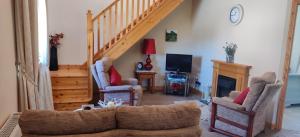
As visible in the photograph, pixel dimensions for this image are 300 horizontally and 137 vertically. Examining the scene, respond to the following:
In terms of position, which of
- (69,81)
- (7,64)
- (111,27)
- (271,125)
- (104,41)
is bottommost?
(271,125)

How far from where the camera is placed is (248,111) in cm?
326

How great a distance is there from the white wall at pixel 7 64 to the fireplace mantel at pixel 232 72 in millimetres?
3924

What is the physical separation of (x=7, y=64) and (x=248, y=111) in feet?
10.4

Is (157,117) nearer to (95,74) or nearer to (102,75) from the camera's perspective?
(102,75)

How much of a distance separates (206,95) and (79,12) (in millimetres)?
3850

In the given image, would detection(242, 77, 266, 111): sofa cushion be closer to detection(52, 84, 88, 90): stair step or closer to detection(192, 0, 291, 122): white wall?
detection(192, 0, 291, 122): white wall

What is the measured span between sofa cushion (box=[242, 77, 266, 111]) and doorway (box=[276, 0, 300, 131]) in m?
0.99

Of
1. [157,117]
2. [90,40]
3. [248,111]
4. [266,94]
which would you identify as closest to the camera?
[157,117]

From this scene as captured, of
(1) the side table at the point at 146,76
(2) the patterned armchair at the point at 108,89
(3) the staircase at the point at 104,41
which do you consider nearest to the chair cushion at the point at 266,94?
(2) the patterned armchair at the point at 108,89

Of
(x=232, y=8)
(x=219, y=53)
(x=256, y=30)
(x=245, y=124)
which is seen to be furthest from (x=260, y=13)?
(x=245, y=124)

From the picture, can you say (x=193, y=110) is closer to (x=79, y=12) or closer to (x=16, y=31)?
(x=16, y=31)

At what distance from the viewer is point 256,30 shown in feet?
14.1

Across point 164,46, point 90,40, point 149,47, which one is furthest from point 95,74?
point 164,46

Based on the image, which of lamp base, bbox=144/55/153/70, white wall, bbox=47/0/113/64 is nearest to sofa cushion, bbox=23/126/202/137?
white wall, bbox=47/0/113/64
